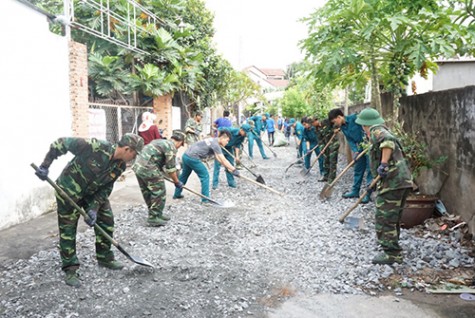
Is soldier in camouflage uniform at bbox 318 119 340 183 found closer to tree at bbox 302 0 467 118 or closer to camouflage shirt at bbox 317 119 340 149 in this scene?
camouflage shirt at bbox 317 119 340 149

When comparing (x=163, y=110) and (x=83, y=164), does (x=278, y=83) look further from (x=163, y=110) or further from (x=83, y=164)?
(x=83, y=164)

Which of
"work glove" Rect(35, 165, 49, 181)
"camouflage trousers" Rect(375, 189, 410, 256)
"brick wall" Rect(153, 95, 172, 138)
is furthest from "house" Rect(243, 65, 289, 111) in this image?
"work glove" Rect(35, 165, 49, 181)

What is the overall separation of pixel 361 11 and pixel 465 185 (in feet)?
9.13

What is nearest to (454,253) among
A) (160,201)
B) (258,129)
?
(160,201)

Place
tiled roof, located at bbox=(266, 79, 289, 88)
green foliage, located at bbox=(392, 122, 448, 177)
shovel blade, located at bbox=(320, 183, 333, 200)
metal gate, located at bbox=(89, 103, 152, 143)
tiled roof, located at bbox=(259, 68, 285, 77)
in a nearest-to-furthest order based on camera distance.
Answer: green foliage, located at bbox=(392, 122, 448, 177)
shovel blade, located at bbox=(320, 183, 333, 200)
metal gate, located at bbox=(89, 103, 152, 143)
tiled roof, located at bbox=(266, 79, 289, 88)
tiled roof, located at bbox=(259, 68, 285, 77)

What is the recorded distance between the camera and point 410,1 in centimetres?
383

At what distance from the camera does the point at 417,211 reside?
17.7 feet

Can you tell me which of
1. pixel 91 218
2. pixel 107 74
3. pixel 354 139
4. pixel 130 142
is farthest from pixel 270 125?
pixel 91 218

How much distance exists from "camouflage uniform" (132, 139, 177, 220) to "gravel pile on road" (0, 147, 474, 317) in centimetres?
38

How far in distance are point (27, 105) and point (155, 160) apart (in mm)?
2113

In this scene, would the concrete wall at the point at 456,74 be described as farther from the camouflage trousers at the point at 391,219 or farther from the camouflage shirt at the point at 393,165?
the camouflage trousers at the point at 391,219

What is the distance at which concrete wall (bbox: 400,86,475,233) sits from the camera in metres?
4.82

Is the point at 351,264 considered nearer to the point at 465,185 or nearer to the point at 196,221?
the point at 465,185

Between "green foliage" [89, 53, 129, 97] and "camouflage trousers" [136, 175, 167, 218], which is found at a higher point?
"green foliage" [89, 53, 129, 97]
